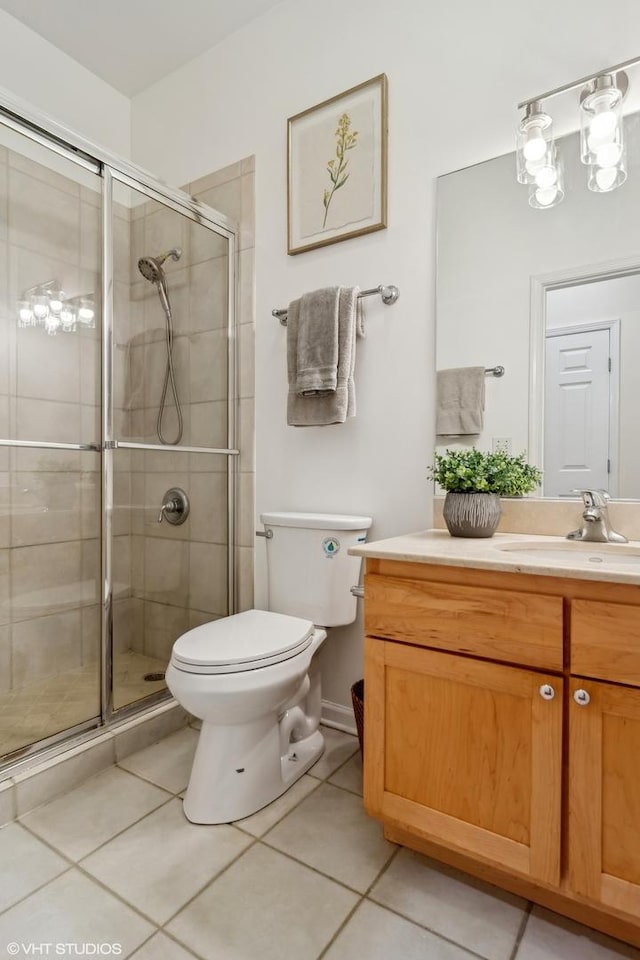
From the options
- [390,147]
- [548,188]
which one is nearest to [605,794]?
[548,188]

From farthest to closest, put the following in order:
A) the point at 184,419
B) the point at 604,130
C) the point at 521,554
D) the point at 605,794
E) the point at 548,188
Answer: the point at 184,419 < the point at 548,188 < the point at 604,130 < the point at 521,554 < the point at 605,794

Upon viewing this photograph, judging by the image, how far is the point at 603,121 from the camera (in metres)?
1.36

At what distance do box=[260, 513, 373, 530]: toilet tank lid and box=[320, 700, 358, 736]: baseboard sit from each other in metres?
0.69

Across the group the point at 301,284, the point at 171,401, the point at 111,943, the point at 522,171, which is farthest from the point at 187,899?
the point at 522,171

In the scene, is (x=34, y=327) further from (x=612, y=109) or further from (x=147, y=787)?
(x=612, y=109)

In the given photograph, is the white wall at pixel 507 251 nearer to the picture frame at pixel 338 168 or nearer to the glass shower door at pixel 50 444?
the picture frame at pixel 338 168

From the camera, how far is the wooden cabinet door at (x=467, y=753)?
3.34ft

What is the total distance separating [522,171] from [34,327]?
5.25ft

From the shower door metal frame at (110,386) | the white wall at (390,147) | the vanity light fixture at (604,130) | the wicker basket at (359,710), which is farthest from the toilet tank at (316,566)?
the vanity light fixture at (604,130)

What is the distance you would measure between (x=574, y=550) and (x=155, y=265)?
1726mm

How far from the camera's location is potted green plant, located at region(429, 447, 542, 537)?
4.64 ft

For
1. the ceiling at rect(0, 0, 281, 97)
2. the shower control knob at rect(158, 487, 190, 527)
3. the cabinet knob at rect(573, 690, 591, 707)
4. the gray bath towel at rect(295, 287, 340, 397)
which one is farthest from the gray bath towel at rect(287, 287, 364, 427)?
the ceiling at rect(0, 0, 281, 97)

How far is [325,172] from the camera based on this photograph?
74.4 inches

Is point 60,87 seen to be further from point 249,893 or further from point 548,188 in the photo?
point 249,893
